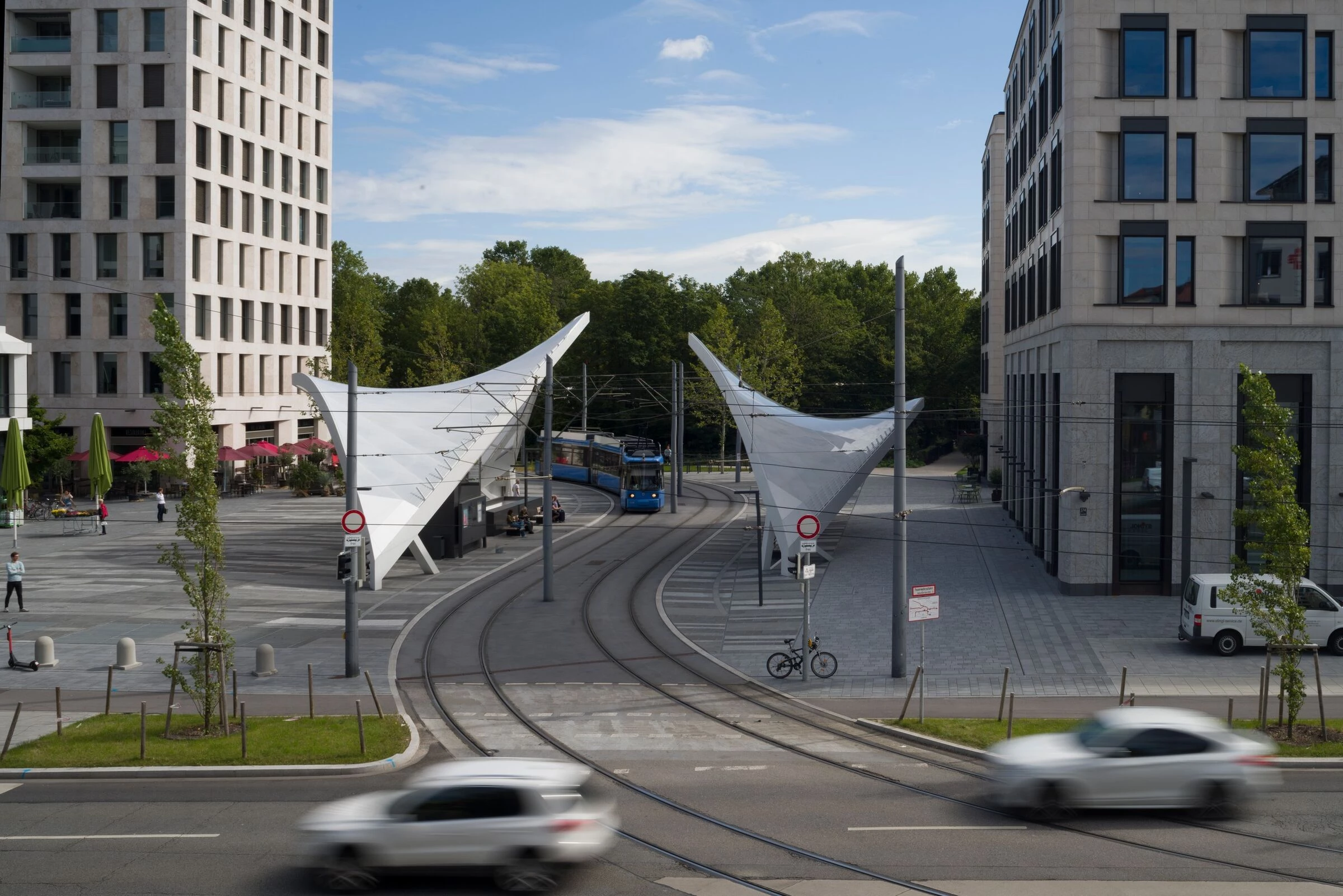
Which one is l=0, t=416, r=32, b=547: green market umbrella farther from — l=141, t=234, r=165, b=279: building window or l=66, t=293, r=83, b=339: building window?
l=141, t=234, r=165, b=279: building window

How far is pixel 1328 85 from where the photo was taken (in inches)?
1426

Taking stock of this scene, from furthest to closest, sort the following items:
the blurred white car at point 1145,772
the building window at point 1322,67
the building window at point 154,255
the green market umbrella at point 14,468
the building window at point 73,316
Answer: the building window at point 73,316 < the building window at point 154,255 < the green market umbrella at point 14,468 < the building window at point 1322,67 < the blurred white car at point 1145,772

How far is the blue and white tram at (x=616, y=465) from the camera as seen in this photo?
62.3 m

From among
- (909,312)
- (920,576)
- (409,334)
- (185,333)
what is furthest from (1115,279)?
(409,334)

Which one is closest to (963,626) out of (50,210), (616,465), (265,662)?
(265,662)

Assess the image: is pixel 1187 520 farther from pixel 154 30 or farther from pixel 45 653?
pixel 154 30

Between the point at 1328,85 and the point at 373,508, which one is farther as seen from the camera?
the point at 373,508

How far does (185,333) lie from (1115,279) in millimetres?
48749

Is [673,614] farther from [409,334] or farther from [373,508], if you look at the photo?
[409,334]

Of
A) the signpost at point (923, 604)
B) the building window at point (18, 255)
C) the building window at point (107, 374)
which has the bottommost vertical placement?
the signpost at point (923, 604)

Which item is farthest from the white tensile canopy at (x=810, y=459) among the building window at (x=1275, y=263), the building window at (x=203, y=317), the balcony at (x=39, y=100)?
the balcony at (x=39, y=100)

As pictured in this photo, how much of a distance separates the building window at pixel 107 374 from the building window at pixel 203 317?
4.62 m

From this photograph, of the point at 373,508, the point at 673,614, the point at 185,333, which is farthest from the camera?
the point at 185,333

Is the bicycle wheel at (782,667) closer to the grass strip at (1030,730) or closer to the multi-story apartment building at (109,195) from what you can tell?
the grass strip at (1030,730)
